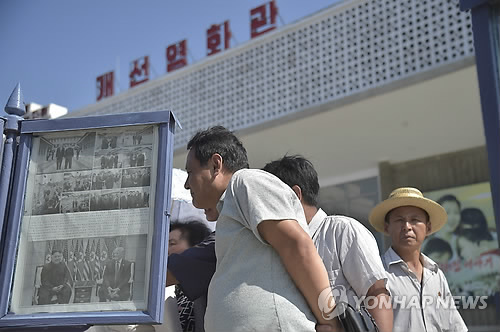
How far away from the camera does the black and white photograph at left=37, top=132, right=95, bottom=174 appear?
2.00 metres

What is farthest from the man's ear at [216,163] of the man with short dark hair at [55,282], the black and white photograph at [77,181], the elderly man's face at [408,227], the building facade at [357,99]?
the building facade at [357,99]

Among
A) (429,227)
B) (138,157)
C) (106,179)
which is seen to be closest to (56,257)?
(106,179)

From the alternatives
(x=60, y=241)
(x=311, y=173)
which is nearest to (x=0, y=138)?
(x=60, y=241)

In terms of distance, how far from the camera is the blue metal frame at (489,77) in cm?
212

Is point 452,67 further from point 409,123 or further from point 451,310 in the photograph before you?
point 451,310

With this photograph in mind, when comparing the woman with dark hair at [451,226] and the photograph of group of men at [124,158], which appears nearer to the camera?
the photograph of group of men at [124,158]

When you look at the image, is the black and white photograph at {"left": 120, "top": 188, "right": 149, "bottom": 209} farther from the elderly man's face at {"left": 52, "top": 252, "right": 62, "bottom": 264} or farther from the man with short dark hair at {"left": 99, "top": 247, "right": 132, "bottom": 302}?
the elderly man's face at {"left": 52, "top": 252, "right": 62, "bottom": 264}

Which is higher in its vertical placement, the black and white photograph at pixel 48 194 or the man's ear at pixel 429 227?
the man's ear at pixel 429 227

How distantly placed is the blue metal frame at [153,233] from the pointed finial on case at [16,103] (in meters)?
0.07

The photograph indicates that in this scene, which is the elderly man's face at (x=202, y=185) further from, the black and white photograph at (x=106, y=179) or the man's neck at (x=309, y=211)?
the man's neck at (x=309, y=211)

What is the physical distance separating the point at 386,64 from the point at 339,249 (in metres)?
7.91

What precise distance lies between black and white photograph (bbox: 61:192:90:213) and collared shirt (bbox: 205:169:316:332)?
465 mm

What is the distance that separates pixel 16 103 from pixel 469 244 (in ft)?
32.5

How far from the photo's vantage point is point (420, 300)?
10.1 feet
